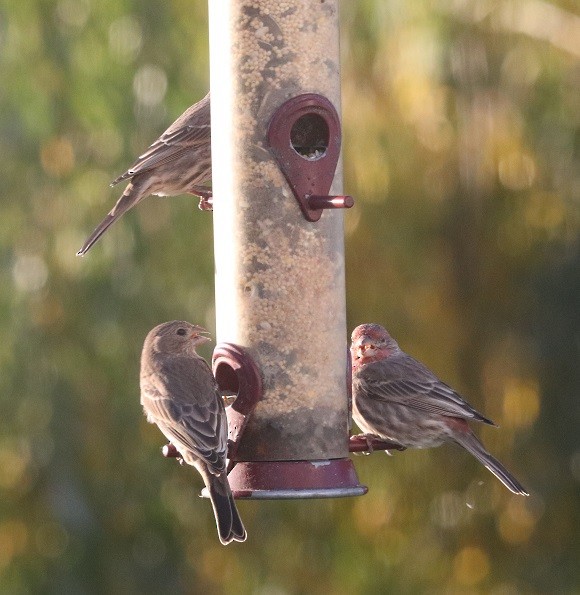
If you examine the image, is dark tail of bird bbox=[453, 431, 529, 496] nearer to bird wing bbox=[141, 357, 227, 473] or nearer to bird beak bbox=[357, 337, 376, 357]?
bird beak bbox=[357, 337, 376, 357]

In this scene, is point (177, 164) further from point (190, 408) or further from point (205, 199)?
point (190, 408)

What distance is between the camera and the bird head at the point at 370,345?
9.67 m

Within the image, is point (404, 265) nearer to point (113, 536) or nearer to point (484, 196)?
point (484, 196)

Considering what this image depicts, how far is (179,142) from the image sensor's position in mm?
9398

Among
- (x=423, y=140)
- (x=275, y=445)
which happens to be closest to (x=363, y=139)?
(x=423, y=140)

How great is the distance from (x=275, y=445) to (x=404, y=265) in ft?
21.0

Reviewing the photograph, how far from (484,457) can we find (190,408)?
2.17m

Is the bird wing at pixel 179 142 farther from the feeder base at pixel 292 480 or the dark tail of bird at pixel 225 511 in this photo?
the dark tail of bird at pixel 225 511

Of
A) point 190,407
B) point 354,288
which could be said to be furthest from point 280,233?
point 354,288

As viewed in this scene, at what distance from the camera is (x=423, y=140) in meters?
13.8

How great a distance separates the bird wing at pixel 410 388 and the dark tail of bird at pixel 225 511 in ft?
7.25

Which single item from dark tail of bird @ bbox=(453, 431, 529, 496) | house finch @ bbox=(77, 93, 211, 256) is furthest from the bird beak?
house finch @ bbox=(77, 93, 211, 256)

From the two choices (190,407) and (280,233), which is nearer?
(190,407)

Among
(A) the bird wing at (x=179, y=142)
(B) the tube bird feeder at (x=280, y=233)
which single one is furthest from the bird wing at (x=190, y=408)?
(A) the bird wing at (x=179, y=142)
